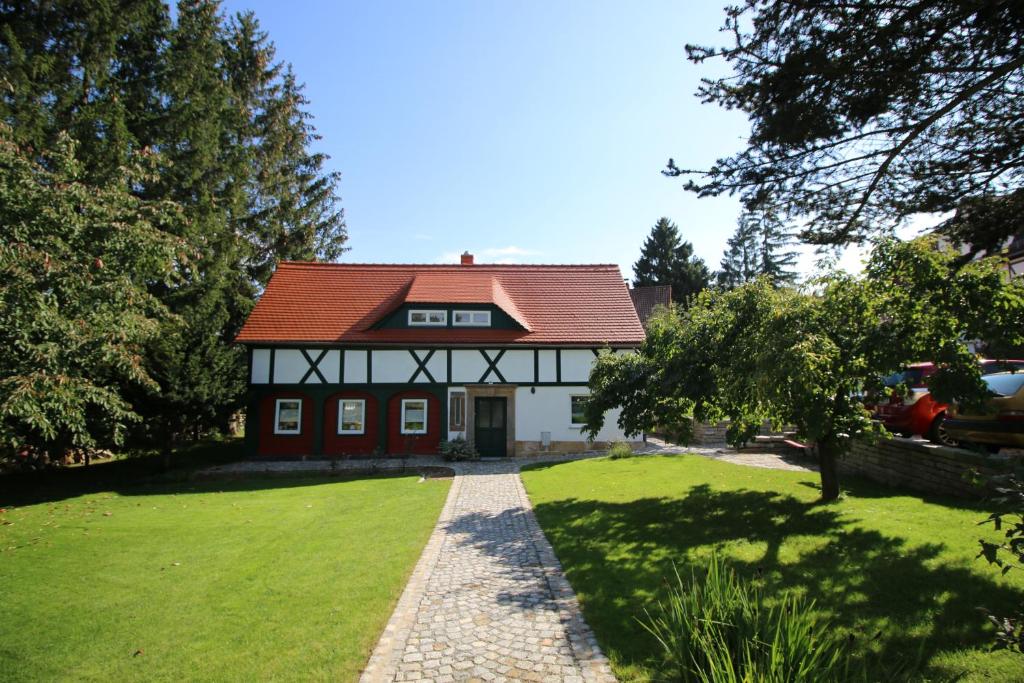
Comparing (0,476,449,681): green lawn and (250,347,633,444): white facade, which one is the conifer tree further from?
Answer: (0,476,449,681): green lawn

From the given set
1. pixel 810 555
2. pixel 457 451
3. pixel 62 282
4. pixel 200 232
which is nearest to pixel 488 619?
pixel 810 555

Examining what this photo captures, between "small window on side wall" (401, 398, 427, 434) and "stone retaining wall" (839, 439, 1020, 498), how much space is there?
13425 millimetres

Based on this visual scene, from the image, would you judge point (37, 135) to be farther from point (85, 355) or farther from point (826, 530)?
point (826, 530)

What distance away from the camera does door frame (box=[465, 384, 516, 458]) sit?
20125 mm

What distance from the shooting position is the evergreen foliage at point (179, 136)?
16.4m

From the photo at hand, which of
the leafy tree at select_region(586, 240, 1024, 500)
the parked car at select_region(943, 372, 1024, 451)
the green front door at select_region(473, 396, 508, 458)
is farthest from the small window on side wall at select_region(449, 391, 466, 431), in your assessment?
the parked car at select_region(943, 372, 1024, 451)

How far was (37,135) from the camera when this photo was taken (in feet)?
52.2

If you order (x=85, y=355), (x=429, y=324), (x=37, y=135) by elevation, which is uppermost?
(x=37, y=135)

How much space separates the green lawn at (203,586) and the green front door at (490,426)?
8.18m

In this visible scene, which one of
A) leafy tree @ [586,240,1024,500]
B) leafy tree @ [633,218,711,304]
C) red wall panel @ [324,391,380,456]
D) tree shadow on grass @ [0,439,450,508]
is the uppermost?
leafy tree @ [633,218,711,304]

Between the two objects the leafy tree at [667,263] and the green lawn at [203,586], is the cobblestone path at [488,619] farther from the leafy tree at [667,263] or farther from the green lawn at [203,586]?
the leafy tree at [667,263]

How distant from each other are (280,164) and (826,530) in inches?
1264

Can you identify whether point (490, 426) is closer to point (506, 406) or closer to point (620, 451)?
point (506, 406)

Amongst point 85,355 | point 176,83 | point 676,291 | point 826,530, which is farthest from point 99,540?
point 676,291
